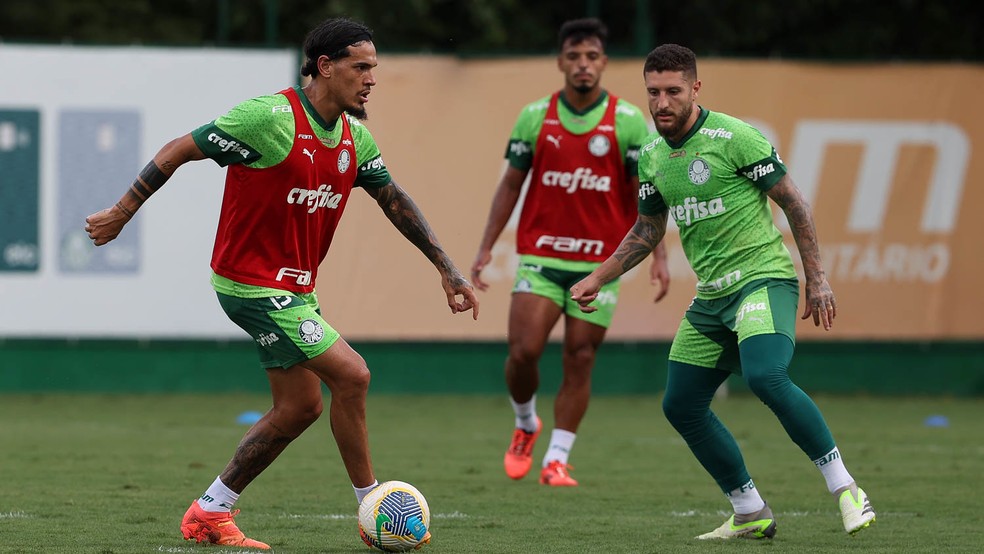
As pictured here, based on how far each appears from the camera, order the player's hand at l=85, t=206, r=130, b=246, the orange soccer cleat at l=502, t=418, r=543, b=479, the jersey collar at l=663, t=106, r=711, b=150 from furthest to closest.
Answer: the orange soccer cleat at l=502, t=418, r=543, b=479 < the jersey collar at l=663, t=106, r=711, b=150 < the player's hand at l=85, t=206, r=130, b=246

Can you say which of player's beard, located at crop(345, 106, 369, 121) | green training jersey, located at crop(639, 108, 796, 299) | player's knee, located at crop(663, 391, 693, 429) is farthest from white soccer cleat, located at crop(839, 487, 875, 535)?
player's beard, located at crop(345, 106, 369, 121)

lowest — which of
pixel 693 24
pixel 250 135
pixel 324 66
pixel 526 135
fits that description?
pixel 526 135

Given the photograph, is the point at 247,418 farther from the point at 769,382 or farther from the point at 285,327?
the point at 769,382

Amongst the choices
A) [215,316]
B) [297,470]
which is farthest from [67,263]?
[297,470]

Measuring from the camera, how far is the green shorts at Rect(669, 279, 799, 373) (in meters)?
7.27

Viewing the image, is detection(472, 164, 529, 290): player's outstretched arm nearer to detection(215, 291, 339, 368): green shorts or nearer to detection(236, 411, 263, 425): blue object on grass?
detection(215, 291, 339, 368): green shorts

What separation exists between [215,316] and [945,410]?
715 centimetres

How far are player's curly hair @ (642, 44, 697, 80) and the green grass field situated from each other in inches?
84.1

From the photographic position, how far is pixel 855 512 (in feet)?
22.7

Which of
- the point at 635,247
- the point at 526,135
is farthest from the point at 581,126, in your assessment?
the point at 635,247

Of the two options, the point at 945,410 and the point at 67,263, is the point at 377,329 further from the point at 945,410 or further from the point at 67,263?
the point at 945,410

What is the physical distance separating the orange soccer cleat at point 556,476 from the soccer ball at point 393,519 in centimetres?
296

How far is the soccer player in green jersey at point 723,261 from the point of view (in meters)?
7.29

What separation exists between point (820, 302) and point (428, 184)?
30.4ft
